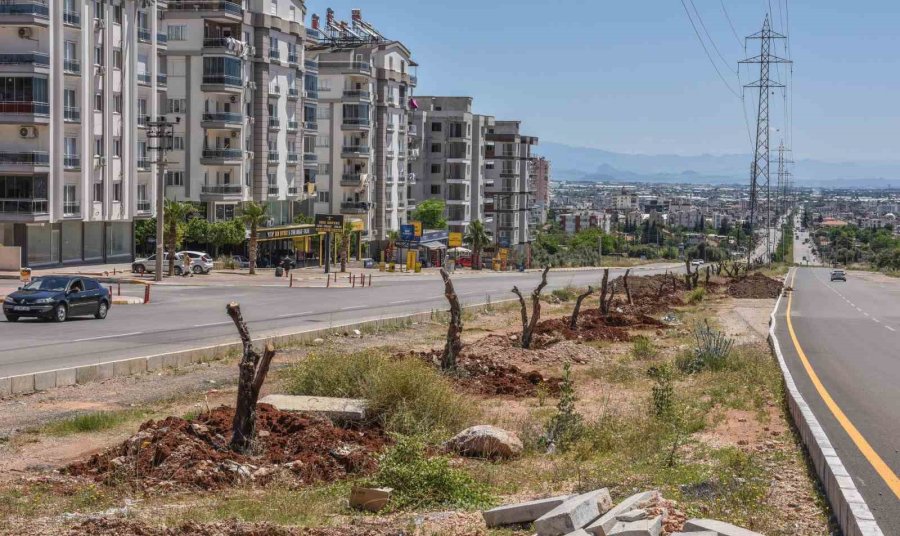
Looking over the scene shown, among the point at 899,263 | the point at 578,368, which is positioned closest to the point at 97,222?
the point at 578,368

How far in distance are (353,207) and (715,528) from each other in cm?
8913

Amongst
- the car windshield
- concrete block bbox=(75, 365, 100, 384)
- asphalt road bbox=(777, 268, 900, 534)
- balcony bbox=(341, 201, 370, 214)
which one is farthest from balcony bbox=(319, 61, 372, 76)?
concrete block bbox=(75, 365, 100, 384)

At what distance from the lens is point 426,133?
411ft

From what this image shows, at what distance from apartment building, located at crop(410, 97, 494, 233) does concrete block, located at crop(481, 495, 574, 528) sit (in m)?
114

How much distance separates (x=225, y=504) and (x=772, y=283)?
217ft

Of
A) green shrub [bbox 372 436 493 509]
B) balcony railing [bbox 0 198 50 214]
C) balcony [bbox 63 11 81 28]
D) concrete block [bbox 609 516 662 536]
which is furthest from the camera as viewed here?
balcony [bbox 63 11 81 28]

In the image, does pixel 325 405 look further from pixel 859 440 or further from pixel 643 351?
pixel 643 351

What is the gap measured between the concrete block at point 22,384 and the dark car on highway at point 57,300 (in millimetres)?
14395

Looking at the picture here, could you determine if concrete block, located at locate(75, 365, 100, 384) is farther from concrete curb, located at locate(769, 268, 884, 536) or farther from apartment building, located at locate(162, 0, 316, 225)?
apartment building, located at locate(162, 0, 316, 225)

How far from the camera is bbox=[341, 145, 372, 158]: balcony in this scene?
96.0m

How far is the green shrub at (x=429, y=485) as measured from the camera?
11.2m

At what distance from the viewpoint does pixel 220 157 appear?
7562 centimetres

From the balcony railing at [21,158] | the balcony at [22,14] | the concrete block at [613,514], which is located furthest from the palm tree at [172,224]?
the concrete block at [613,514]

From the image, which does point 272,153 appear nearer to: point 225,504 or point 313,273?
point 313,273
